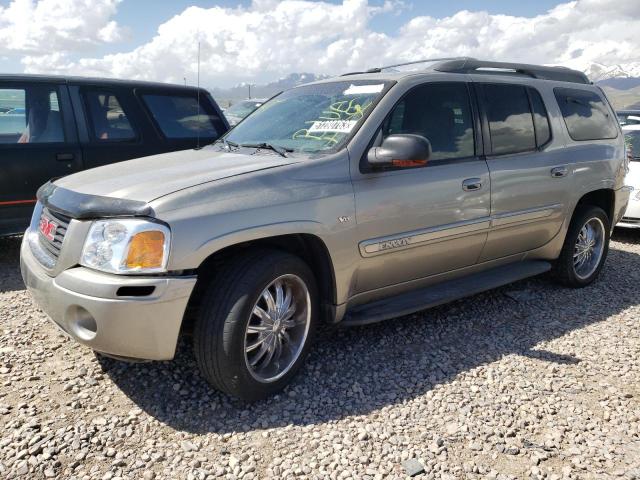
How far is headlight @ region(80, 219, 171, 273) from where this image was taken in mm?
2508

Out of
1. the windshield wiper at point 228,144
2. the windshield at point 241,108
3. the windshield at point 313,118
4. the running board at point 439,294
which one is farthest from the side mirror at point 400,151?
the windshield at point 241,108

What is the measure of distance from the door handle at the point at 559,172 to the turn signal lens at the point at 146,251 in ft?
10.5

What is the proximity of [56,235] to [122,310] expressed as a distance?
27.1 inches

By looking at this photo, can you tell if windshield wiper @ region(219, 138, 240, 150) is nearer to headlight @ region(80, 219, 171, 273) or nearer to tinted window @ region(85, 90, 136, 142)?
headlight @ region(80, 219, 171, 273)

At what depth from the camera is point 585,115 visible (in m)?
4.82

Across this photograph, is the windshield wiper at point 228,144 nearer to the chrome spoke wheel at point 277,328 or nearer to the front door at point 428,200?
the front door at point 428,200

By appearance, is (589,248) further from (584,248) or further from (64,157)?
(64,157)

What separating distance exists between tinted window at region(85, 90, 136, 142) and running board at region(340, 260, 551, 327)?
11.5 ft

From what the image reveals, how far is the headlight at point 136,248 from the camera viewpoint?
2508mm

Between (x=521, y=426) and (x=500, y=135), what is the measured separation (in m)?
2.14

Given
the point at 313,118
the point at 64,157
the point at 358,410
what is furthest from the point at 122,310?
the point at 64,157

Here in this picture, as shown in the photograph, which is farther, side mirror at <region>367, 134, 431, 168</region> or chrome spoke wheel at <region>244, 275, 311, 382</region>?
side mirror at <region>367, 134, 431, 168</region>

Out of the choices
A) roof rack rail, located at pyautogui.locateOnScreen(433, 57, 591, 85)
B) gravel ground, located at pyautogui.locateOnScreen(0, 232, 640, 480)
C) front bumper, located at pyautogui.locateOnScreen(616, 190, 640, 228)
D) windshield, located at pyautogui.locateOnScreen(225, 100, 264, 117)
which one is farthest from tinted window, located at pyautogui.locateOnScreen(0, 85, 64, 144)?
→ windshield, located at pyautogui.locateOnScreen(225, 100, 264, 117)

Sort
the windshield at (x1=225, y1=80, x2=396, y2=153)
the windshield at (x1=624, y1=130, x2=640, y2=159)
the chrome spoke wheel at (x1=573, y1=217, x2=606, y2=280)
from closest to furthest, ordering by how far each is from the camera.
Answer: the windshield at (x1=225, y1=80, x2=396, y2=153) → the chrome spoke wheel at (x1=573, y1=217, x2=606, y2=280) → the windshield at (x1=624, y1=130, x2=640, y2=159)
